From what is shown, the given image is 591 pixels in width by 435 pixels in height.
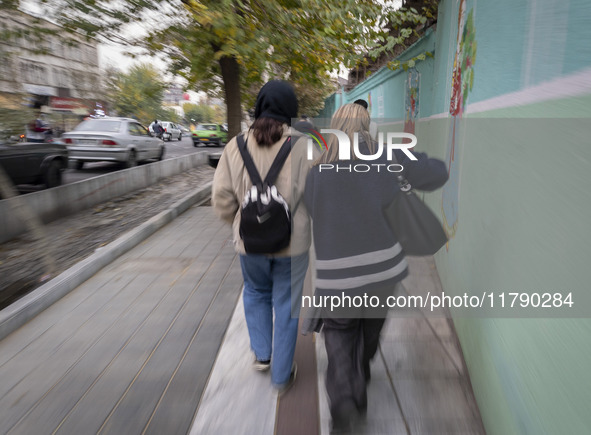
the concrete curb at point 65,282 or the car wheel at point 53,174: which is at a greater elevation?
the car wheel at point 53,174

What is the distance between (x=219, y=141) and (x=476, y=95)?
87.4ft

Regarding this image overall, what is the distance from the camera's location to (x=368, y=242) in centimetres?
212

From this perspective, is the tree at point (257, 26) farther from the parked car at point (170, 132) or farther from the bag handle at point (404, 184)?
the parked car at point (170, 132)

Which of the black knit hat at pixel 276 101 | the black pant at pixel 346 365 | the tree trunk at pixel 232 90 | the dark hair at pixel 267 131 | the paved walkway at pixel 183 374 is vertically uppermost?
the tree trunk at pixel 232 90

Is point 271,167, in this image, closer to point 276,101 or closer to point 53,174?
point 276,101

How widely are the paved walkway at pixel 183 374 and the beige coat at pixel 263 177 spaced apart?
3.14ft

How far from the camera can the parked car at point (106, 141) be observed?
12.5 meters

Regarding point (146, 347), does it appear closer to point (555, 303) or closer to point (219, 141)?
point (555, 303)

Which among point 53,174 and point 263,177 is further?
point 53,174

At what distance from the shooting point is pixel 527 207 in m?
1.84

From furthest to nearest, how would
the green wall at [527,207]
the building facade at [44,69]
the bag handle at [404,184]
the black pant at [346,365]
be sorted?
the building facade at [44,69] → the black pant at [346,365] → the bag handle at [404,184] → the green wall at [527,207]

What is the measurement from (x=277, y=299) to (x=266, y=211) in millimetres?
621

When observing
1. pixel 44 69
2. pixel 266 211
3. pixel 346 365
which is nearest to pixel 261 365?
pixel 346 365

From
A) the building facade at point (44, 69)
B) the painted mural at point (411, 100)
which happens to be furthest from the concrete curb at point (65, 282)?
the painted mural at point (411, 100)
